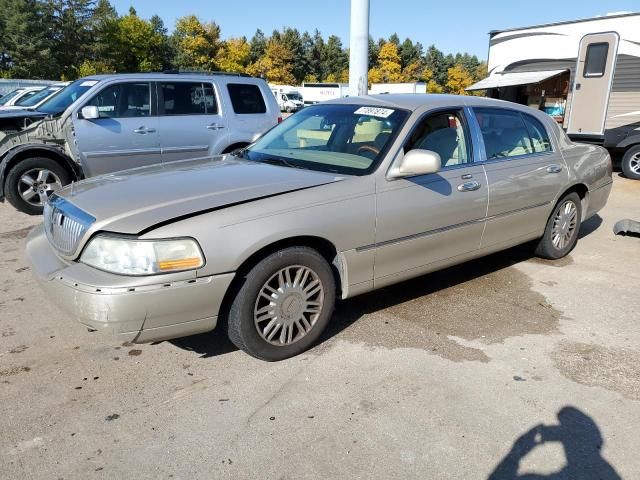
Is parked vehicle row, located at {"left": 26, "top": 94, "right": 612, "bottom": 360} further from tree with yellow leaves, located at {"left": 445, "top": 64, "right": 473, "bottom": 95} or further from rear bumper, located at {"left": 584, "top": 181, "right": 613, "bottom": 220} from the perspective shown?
tree with yellow leaves, located at {"left": 445, "top": 64, "right": 473, "bottom": 95}

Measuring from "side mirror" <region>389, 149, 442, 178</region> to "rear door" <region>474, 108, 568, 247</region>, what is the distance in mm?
956

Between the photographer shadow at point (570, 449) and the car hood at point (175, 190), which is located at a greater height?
the car hood at point (175, 190)

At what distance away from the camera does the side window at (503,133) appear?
4.45m

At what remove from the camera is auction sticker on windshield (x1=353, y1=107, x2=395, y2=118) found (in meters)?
4.04

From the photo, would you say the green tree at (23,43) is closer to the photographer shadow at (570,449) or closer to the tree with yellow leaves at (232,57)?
the tree with yellow leaves at (232,57)

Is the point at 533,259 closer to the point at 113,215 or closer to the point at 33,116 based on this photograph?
the point at 113,215

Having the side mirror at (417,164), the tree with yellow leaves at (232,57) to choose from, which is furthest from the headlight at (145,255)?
the tree with yellow leaves at (232,57)

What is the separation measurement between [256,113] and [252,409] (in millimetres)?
6114

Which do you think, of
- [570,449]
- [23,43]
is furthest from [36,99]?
[23,43]

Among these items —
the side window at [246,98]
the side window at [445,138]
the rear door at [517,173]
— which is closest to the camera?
the side window at [445,138]

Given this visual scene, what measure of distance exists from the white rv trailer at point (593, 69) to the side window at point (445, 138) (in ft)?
26.4

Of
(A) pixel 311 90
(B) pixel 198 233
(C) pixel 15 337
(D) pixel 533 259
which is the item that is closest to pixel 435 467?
(B) pixel 198 233

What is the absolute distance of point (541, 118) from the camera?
5152 millimetres

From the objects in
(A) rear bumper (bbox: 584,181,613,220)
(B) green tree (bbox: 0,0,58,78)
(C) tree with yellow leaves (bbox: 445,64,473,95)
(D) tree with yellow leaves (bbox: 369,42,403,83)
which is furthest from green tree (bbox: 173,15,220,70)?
(A) rear bumper (bbox: 584,181,613,220)
